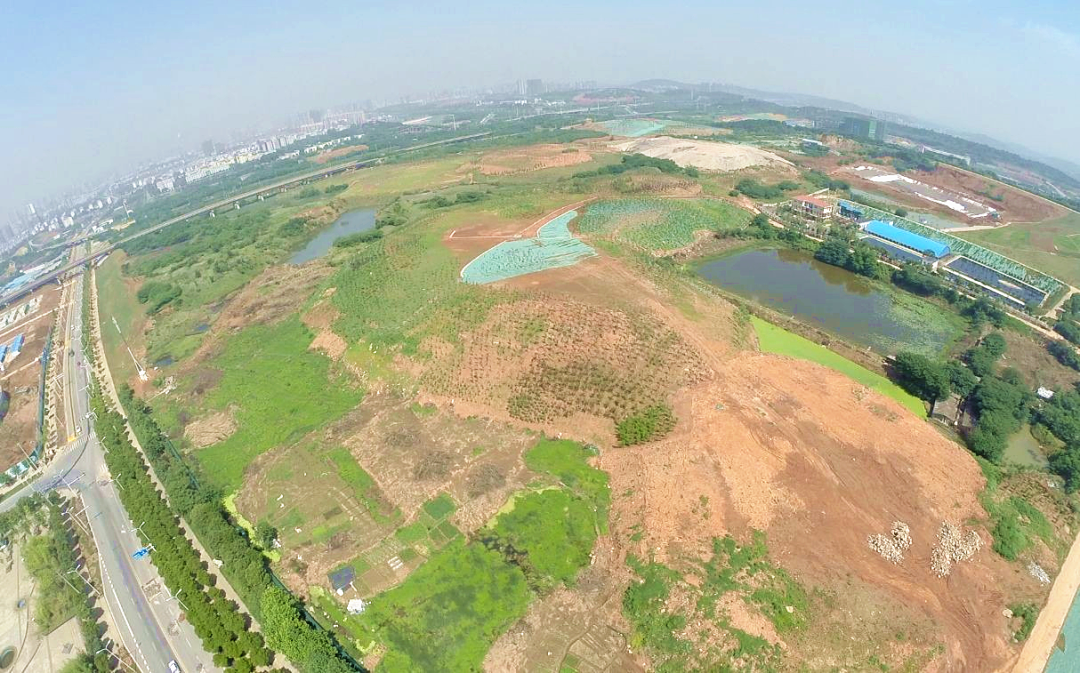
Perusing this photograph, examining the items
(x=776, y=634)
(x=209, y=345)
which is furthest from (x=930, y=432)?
(x=209, y=345)

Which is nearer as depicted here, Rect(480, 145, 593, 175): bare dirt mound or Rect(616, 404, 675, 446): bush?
Rect(616, 404, 675, 446): bush

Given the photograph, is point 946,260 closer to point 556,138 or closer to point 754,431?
point 754,431

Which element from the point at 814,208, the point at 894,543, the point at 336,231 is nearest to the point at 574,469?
the point at 894,543

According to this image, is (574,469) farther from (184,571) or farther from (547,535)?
(184,571)

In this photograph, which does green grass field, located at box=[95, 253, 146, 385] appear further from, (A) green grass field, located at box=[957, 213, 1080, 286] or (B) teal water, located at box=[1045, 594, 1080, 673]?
(A) green grass field, located at box=[957, 213, 1080, 286]

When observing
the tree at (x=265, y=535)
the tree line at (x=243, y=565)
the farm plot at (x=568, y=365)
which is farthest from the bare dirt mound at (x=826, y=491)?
the tree at (x=265, y=535)

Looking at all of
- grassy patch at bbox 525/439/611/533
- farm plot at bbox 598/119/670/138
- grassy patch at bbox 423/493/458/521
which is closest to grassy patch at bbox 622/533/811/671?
grassy patch at bbox 525/439/611/533
